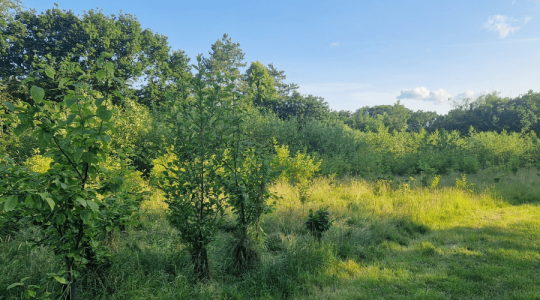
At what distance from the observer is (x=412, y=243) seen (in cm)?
532

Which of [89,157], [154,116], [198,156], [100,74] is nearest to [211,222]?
[198,156]

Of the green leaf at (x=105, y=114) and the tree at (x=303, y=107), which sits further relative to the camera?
the tree at (x=303, y=107)

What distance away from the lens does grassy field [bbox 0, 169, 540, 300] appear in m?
3.24

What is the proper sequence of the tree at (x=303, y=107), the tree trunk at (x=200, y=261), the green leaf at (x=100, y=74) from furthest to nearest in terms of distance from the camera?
the tree at (x=303, y=107)
the tree trunk at (x=200, y=261)
the green leaf at (x=100, y=74)

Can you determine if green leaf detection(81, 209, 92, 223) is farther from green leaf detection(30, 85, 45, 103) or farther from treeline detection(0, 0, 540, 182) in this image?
treeline detection(0, 0, 540, 182)

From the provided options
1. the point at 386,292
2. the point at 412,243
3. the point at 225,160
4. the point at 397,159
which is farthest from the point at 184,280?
the point at 397,159

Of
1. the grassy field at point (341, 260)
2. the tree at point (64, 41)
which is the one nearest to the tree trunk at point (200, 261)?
the grassy field at point (341, 260)

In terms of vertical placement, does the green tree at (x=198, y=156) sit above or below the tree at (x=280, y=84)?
below

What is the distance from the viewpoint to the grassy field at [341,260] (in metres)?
3.24

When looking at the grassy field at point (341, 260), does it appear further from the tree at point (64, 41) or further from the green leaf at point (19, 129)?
the tree at point (64, 41)

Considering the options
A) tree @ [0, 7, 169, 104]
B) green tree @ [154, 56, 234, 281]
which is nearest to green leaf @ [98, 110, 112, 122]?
green tree @ [154, 56, 234, 281]

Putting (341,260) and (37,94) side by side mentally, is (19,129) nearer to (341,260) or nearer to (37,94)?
(37,94)

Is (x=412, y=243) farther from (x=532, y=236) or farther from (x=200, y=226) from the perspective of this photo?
(x=200, y=226)

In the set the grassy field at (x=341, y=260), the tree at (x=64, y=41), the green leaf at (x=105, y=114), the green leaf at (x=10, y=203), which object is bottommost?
the grassy field at (x=341, y=260)
